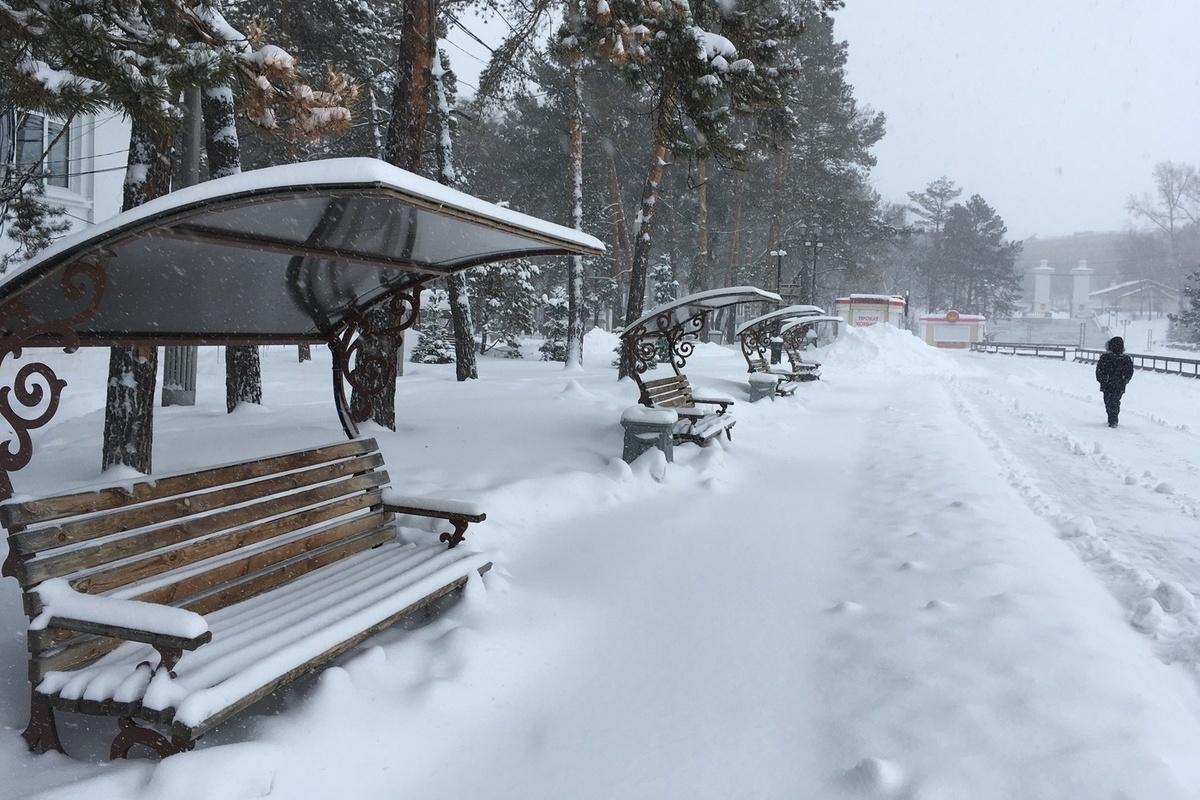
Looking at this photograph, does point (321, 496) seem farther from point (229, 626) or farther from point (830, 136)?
point (830, 136)

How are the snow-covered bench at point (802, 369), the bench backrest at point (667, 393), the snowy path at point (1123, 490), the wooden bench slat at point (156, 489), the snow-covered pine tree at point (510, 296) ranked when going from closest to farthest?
the wooden bench slat at point (156, 489) < the snowy path at point (1123, 490) < the bench backrest at point (667, 393) < the snow-covered bench at point (802, 369) < the snow-covered pine tree at point (510, 296)

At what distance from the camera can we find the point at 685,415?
8242 millimetres

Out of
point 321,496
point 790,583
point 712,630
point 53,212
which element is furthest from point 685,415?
point 53,212

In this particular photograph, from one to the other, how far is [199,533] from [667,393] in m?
6.14

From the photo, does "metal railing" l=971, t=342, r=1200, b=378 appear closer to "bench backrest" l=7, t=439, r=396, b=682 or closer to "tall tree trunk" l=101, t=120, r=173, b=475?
"tall tree trunk" l=101, t=120, r=173, b=475

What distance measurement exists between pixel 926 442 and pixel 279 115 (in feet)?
27.8

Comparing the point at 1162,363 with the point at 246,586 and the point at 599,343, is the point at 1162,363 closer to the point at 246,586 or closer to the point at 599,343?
the point at 599,343

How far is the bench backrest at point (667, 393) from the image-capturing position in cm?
789

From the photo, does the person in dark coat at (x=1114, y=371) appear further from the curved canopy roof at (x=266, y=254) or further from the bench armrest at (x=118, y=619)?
the bench armrest at (x=118, y=619)

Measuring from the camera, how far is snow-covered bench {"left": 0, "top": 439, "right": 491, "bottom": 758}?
2326mm

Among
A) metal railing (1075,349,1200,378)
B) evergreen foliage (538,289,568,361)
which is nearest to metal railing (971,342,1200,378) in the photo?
metal railing (1075,349,1200,378)

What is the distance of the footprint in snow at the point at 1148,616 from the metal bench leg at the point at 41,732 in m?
4.88

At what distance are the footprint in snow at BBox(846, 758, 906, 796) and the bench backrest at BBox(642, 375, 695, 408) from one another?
5337 mm

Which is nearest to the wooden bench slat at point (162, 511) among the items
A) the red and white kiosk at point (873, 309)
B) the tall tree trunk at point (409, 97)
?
the tall tree trunk at point (409, 97)
